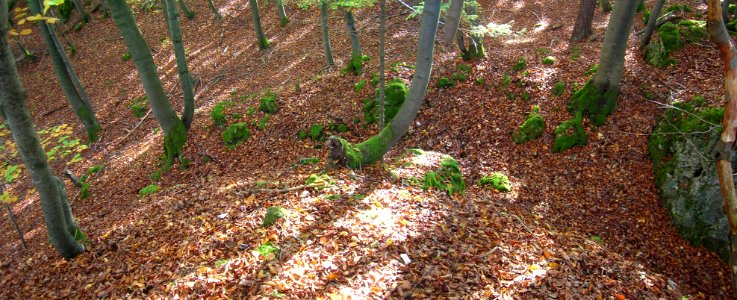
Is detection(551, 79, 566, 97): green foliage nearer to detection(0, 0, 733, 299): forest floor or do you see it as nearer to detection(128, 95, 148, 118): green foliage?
detection(0, 0, 733, 299): forest floor

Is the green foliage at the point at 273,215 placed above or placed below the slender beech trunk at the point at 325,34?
below

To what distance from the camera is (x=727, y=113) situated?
4719 millimetres

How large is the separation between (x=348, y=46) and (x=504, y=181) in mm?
8862

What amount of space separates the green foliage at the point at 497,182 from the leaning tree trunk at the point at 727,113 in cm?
307

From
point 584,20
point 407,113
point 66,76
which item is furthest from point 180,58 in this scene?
point 584,20

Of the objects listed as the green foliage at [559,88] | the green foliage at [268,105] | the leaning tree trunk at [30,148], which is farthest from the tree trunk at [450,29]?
the leaning tree trunk at [30,148]

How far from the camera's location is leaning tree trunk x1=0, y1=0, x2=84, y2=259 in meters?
3.98

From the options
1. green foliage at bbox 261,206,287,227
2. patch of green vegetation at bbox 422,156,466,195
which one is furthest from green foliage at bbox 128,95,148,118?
patch of green vegetation at bbox 422,156,466,195

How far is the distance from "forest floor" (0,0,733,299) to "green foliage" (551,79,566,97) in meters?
0.11

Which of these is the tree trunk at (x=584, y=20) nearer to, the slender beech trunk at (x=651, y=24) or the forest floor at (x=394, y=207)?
the forest floor at (x=394, y=207)

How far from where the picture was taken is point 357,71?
36.1 ft

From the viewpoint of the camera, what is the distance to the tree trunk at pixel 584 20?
11156mm

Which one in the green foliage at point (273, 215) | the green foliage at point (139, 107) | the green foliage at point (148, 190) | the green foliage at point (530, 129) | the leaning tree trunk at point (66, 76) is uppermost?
the leaning tree trunk at point (66, 76)

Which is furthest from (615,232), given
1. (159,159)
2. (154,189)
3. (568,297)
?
(159,159)
